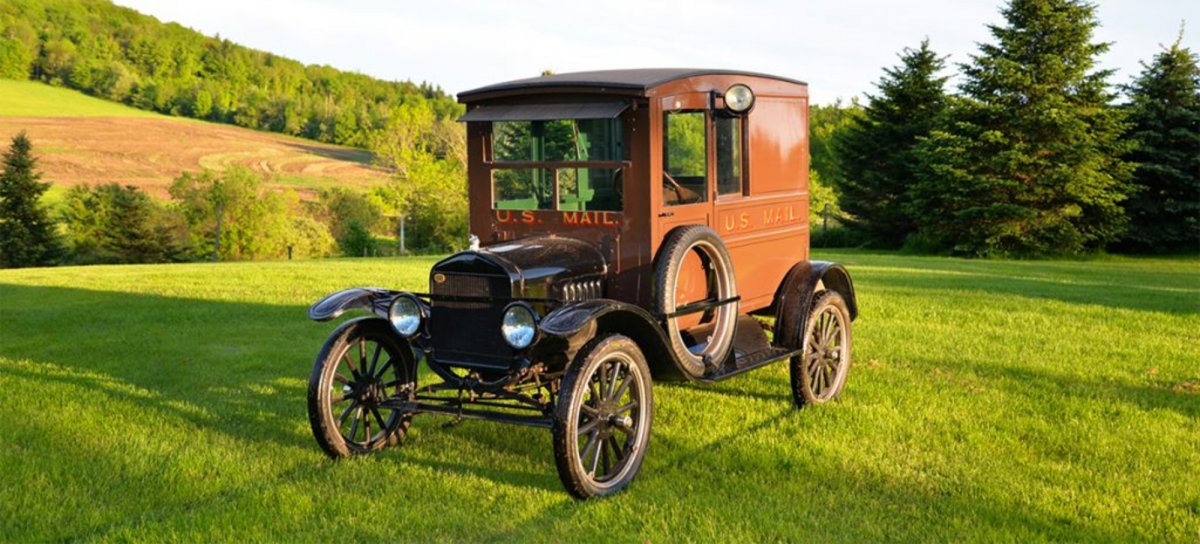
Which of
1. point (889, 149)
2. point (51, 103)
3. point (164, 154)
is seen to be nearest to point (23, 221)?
point (164, 154)

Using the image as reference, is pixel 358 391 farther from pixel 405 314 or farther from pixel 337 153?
pixel 337 153

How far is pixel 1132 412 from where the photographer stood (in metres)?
7.00

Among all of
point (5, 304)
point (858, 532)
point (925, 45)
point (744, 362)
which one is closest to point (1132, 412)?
point (744, 362)

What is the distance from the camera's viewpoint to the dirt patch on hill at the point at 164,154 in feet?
196

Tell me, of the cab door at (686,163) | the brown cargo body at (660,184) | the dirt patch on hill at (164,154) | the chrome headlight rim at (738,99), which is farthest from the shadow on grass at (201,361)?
the dirt patch on hill at (164,154)

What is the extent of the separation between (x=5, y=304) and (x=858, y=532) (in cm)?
1269

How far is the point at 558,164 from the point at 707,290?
4.45 feet

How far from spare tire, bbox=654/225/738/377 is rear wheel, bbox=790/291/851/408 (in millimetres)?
686

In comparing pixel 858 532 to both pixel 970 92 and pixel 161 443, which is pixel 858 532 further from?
pixel 970 92

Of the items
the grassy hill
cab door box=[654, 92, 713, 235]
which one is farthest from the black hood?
the grassy hill

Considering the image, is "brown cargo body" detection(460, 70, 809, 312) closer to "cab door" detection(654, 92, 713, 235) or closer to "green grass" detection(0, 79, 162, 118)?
"cab door" detection(654, 92, 713, 235)

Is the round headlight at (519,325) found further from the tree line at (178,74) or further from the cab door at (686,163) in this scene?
the tree line at (178,74)

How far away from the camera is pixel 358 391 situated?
237 inches

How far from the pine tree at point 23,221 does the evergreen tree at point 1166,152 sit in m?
41.4
